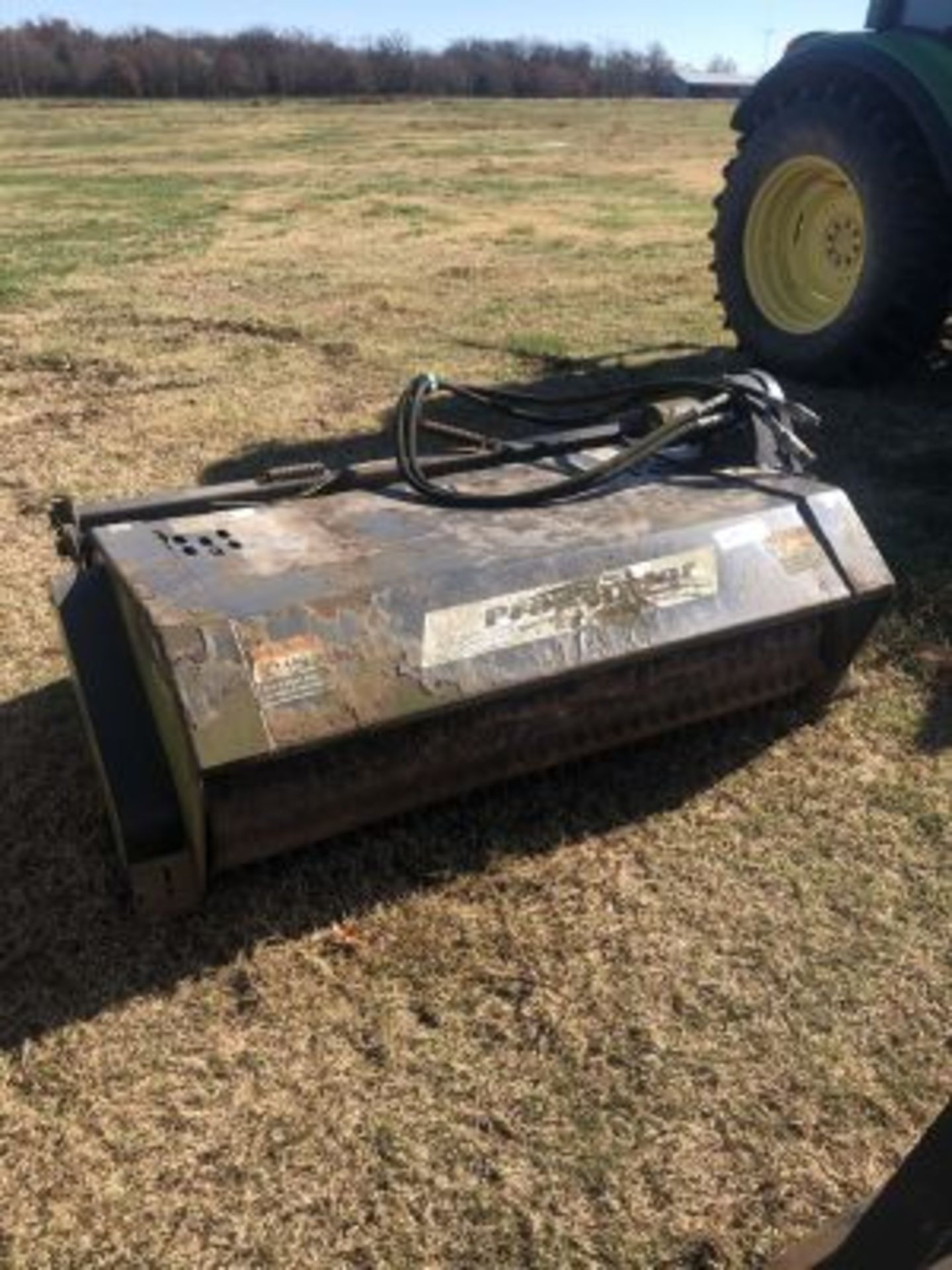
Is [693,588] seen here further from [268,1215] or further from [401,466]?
[268,1215]

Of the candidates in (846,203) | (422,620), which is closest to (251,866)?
(422,620)

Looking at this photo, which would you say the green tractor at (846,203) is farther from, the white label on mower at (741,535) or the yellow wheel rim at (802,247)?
the white label on mower at (741,535)

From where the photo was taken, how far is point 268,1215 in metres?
2.00

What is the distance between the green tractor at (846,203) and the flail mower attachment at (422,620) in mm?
2121

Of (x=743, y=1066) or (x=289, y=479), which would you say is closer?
(x=743, y=1066)

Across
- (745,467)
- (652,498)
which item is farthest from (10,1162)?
(745,467)

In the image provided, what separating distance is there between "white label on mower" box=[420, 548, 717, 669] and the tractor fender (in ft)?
9.12

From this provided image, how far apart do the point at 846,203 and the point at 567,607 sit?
3579mm

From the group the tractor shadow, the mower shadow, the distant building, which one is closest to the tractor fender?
the tractor shadow

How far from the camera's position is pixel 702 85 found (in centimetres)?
6062

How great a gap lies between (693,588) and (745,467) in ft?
1.87

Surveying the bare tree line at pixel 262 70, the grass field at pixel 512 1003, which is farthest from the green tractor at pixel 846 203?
the bare tree line at pixel 262 70

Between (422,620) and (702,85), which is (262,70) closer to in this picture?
(702,85)

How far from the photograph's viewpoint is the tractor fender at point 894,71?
192 inches
